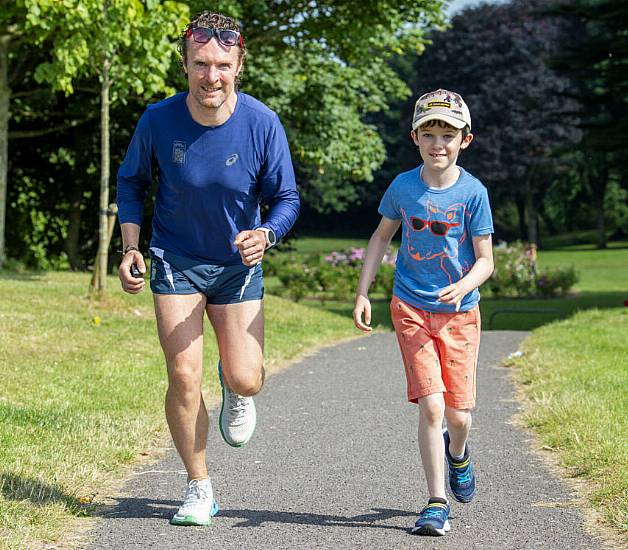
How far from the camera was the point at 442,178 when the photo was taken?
16.7 feet

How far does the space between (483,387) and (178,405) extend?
17.3 feet

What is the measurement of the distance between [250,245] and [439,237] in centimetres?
91

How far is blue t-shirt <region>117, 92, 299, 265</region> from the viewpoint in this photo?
15.8 ft

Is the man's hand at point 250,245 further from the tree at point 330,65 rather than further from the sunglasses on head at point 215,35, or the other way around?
the tree at point 330,65

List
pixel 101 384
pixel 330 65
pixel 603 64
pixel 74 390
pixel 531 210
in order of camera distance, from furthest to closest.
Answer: pixel 531 210 → pixel 330 65 → pixel 603 64 → pixel 101 384 → pixel 74 390

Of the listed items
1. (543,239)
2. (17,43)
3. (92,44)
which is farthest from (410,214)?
(543,239)

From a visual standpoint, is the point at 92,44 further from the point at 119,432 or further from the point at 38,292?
the point at 119,432

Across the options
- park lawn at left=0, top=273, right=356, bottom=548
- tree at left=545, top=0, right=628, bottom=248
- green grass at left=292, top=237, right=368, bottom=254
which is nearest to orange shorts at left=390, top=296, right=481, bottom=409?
park lawn at left=0, top=273, right=356, bottom=548

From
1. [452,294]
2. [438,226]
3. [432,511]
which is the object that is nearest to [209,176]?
[438,226]

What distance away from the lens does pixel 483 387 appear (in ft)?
32.3

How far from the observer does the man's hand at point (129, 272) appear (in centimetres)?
475

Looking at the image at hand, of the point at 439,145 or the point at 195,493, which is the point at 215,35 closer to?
the point at 439,145

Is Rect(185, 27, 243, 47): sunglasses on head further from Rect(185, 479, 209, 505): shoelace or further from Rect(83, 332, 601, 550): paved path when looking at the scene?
Rect(83, 332, 601, 550): paved path

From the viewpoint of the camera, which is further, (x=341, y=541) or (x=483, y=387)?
(x=483, y=387)
